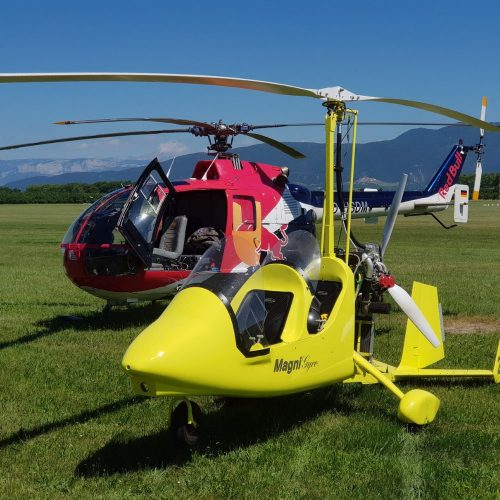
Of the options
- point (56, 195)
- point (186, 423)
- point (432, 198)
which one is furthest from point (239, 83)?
point (56, 195)

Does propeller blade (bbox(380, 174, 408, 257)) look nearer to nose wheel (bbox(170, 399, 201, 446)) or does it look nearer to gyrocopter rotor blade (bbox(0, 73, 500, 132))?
gyrocopter rotor blade (bbox(0, 73, 500, 132))

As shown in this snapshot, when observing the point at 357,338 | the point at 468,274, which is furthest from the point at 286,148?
the point at 468,274

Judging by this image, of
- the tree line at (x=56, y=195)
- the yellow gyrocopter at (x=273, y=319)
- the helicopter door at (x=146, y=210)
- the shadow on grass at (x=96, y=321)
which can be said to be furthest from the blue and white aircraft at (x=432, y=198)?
the tree line at (x=56, y=195)

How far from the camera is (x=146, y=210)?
366 inches

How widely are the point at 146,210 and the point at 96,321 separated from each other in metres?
2.20

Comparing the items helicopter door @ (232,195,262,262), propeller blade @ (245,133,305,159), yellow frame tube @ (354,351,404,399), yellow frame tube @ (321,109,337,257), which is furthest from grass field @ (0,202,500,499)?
propeller blade @ (245,133,305,159)

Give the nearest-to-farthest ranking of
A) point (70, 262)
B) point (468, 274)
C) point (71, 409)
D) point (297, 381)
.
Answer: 1. point (297, 381)
2. point (71, 409)
3. point (70, 262)
4. point (468, 274)

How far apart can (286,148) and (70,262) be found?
11.4 feet

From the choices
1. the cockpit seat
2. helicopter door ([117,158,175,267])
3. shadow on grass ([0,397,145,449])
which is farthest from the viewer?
the cockpit seat

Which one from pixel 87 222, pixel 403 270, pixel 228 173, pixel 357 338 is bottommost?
pixel 403 270

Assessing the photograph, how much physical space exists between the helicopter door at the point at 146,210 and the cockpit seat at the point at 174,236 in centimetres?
25

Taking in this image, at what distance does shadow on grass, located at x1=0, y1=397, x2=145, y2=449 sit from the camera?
5.43 m

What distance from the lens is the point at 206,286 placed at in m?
4.87

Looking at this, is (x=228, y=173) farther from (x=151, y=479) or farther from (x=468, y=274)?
(x=468, y=274)
